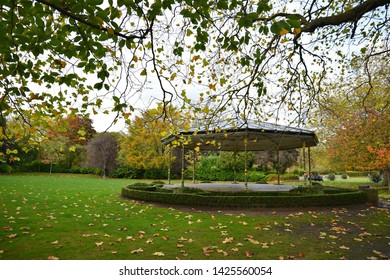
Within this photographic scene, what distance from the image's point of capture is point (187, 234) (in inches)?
250

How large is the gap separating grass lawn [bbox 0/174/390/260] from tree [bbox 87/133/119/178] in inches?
995

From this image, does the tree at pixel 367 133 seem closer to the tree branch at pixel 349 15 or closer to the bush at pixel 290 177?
the tree branch at pixel 349 15

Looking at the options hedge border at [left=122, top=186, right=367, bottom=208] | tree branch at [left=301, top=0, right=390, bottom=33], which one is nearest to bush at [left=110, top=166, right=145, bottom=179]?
hedge border at [left=122, top=186, right=367, bottom=208]

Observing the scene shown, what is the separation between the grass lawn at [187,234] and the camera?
487 centimetres

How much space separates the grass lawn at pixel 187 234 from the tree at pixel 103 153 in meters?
25.3

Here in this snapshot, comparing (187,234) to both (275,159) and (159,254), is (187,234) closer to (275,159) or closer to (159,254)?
(159,254)

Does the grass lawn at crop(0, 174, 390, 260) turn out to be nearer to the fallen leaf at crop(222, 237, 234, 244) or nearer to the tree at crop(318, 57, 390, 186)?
the fallen leaf at crop(222, 237, 234, 244)

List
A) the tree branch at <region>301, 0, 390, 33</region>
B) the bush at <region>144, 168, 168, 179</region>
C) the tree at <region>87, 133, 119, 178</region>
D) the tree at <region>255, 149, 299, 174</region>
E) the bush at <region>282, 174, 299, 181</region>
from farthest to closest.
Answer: the tree at <region>255, 149, 299, 174</region> < the tree at <region>87, 133, 119, 178</region> < the bush at <region>282, 174, 299, 181</region> < the bush at <region>144, 168, 168, 179</region> < the tree branch at <region>301, 0, 390, 33</region>

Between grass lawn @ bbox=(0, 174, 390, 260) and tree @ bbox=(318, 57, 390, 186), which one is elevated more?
tree @ bbox=(318, 57, 390, 186)

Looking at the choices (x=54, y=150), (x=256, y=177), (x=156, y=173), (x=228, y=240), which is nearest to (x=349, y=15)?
(x=228, y=240)

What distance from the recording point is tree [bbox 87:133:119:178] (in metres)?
34.8

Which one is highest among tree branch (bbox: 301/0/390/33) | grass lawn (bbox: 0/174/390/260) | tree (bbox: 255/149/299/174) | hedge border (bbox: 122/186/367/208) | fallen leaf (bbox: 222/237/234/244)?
tree branch (bbox: 301/0/390/33)

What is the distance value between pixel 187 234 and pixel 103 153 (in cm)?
3076

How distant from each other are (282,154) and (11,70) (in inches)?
1381
